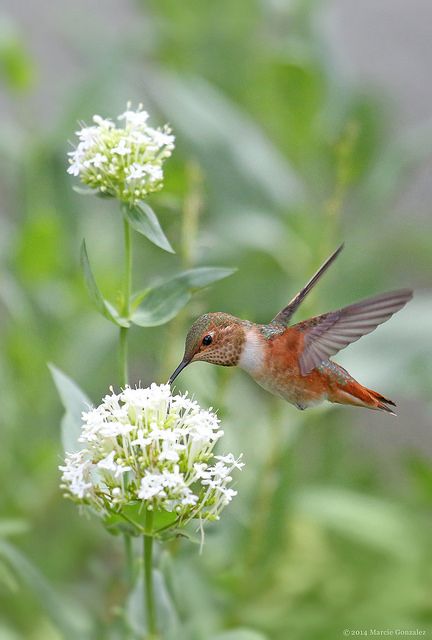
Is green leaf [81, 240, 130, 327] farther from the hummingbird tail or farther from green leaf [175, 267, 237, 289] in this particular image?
the hummingbird tail

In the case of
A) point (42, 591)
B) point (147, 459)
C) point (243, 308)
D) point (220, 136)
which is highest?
point (220, 136)

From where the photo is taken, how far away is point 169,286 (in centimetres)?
94

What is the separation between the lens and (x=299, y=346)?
0.91 meters

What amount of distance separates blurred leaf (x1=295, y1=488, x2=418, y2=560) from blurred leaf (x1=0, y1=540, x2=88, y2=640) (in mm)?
554

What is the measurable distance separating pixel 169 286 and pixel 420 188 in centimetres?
227

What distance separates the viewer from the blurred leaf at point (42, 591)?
1041 millimetres

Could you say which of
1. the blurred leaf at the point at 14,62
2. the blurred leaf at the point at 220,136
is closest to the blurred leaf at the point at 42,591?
the blurred leaf at the point at 220,136

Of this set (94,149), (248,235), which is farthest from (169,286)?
(248,235)

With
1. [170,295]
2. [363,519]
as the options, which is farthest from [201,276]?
[363,519]

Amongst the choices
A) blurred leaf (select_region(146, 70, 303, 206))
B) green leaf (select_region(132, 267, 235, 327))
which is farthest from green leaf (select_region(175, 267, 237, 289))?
blurred leaf (select_region(146, 70, 303, 206))

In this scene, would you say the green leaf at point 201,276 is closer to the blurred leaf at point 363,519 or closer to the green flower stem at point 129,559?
the green flower stem at point 129,559

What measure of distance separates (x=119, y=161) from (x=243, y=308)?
42.6 inches

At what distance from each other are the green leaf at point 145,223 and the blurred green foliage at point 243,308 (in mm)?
263

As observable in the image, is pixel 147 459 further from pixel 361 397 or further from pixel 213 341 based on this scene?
pixel 361 397
